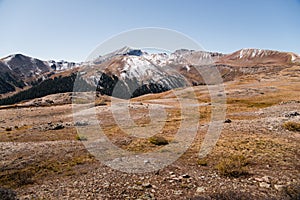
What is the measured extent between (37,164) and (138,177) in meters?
9.56

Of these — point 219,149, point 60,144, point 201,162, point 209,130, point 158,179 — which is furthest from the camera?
point 209,130

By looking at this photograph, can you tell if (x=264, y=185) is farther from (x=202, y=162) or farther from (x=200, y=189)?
(x=202, y=162)

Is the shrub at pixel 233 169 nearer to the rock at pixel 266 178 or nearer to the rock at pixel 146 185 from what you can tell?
the rock at pixel 266 178

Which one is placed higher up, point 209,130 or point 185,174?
point 185,174

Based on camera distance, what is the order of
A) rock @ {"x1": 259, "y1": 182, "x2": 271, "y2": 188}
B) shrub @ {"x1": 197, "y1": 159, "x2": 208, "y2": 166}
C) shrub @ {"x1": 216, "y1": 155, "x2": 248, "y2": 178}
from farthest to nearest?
shrub @ {"x1": 197, "y1": 159, "x2": 208, "y2": 166}, shrub @ {"x1": 216, "y1": 155, "x2": 248, "y2": 178}, rock @ {"x1": 259, "y1": 182, "x2": 271, "y2": 188}

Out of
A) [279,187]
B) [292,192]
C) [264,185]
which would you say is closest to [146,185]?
[264,185]

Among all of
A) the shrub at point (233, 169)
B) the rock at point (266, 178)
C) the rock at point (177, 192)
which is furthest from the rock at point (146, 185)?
the rock at point (266, 178)

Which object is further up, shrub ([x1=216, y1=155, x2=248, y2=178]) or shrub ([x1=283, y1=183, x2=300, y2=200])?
shrub ([x1=283, y1=183, x2=300, y2=200])

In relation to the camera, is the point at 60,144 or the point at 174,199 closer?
the point at 174,199

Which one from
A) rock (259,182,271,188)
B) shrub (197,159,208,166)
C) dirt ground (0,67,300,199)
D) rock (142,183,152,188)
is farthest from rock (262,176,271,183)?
rock (142,183,152,188)

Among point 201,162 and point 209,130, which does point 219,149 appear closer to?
point 201,162

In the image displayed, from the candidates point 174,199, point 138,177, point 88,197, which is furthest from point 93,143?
point 174,199

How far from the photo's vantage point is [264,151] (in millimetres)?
20938

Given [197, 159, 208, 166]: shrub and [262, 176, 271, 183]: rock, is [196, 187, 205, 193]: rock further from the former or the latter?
[197, 159, 208, 166]: shrub
